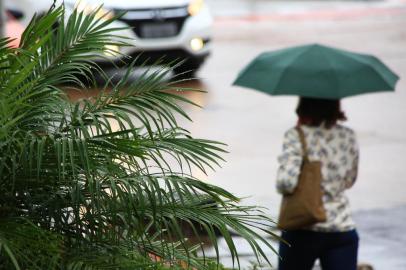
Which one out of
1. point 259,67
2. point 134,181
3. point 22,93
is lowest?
point 134,181

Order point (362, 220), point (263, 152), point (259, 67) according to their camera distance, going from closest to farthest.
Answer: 1. point (259, 67)
2. point (362, 220)
3. point (263, 152)

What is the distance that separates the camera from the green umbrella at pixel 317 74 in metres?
6.75

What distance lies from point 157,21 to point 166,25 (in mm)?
176

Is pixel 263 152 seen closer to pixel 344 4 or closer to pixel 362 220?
pixel 362 220

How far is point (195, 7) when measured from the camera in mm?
17516

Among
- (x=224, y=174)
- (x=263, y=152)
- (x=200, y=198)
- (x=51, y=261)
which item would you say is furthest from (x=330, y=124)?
(x=263, y=152)

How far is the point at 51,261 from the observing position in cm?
356

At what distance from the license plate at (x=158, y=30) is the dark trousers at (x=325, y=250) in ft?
35.7

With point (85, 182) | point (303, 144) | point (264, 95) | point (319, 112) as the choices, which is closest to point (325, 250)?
point (303, 144)

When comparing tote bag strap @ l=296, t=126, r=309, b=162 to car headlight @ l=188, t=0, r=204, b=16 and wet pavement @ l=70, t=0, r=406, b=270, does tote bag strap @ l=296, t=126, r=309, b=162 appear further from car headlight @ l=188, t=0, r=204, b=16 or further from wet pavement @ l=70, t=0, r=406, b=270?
car headlight @ l=188, t=0, r=204, b=16

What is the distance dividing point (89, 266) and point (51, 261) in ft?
0.43

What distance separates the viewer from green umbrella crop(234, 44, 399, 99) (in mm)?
6746

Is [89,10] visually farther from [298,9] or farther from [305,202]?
[298,9]

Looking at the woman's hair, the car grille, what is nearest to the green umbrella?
the woman's hair
